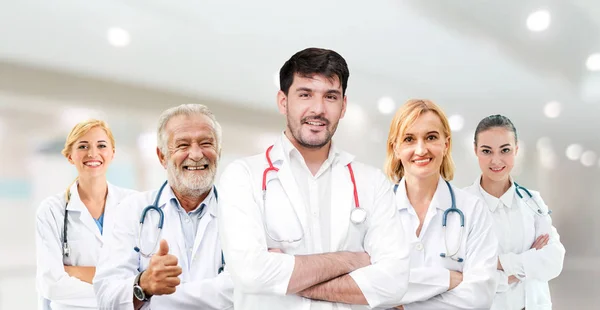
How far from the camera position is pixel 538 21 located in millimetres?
2682

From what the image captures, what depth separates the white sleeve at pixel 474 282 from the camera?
1.98 metres

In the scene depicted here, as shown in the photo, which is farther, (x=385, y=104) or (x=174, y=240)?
(x=385, y=104)

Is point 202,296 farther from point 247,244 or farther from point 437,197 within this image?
point 437,197

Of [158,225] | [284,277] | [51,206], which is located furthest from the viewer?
[51,206]

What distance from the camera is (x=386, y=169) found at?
228 cm

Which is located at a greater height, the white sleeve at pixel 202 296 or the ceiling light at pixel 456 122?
the ceiling light at pixel 456 122

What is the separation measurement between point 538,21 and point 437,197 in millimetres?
1090

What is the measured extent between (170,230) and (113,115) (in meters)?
0.79

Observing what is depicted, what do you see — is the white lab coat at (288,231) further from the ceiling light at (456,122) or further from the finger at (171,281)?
the ceiling light at (456,122)

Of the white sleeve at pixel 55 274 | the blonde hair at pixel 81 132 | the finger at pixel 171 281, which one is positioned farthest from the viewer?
the blonde hair at pixel 81 132

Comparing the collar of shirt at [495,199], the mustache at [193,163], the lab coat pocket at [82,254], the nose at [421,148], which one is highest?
the mustache at [193,163]

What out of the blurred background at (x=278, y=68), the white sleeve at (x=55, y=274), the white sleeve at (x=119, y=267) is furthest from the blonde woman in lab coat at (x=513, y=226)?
the white sleeve at (x=55, y=274)

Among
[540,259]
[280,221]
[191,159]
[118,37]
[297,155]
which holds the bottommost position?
[540,259]

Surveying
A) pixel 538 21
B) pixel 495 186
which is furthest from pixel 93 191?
pixel 538 21
